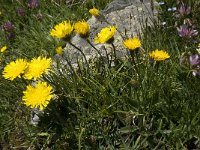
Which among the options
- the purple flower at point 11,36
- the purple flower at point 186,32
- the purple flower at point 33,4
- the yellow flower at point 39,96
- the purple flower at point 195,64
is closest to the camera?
the yellow flower at point 39,96

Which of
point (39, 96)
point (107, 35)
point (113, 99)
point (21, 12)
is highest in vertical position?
point (21, 12)

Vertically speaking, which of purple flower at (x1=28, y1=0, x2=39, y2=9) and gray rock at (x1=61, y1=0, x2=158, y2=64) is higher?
purple flower at (x1=28, y1=0, x2=39, y2=9)

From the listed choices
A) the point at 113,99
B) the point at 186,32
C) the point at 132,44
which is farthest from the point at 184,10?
the point at 113,99

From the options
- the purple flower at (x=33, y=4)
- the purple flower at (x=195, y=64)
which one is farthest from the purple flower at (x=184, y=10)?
the purple flower at (x=33, y=4)

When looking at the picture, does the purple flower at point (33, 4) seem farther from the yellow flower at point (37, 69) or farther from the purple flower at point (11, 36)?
the yellow flower at point (37, 69)

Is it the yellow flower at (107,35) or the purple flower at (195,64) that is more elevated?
the yellow flower at (107,35)

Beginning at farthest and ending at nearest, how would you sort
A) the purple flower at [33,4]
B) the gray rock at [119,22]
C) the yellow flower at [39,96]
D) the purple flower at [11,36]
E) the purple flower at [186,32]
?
the purple flower at [33,4], the purple flower at [11,36], the gray rock at [119,22], the purple flower at [186,32], the yellow flower at [39,96]

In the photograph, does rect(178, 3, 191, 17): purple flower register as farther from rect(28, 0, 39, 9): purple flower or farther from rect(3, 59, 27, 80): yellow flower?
rect(28, 0, 39, 9): purple flower

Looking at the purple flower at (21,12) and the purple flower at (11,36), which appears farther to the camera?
the purple flower at (21,12)

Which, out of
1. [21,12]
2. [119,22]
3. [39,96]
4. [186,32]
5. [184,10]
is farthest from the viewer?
[21,12]

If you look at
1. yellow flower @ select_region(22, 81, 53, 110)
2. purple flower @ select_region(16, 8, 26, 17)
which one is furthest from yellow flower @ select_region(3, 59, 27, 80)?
purple flower @ select_region(16, 8, 26, 17)

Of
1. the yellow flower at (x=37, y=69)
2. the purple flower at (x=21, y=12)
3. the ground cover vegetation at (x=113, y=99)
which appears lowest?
the ground cover vegetation at (x=113, y=99)

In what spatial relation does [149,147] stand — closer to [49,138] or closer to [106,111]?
[106,111]

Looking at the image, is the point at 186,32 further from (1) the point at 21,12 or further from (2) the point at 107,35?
(1) the point at 21,12
